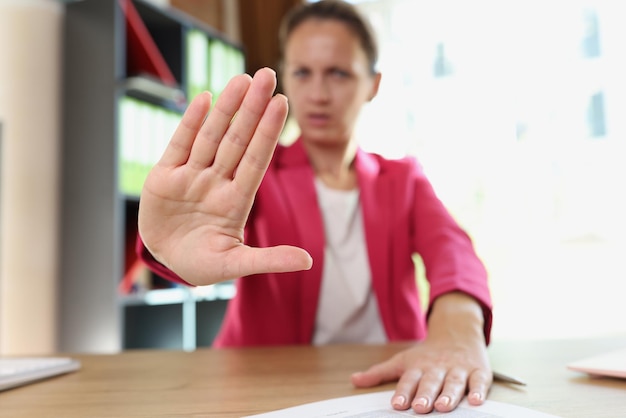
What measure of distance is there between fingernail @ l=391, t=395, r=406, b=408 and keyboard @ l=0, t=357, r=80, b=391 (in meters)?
0.51

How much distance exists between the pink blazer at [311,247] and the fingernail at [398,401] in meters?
0.58

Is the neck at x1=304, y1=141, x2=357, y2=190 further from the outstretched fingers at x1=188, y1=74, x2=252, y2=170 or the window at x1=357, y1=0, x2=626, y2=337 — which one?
the window at x1=357, y1=0, x2=626, y2=337

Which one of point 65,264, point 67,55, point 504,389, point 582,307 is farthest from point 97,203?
point 582,307

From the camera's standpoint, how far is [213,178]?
0.74m

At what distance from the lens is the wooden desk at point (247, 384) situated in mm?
659

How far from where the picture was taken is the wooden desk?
66 cm

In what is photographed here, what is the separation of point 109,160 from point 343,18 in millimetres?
1154

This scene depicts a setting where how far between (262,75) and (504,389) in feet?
1.57

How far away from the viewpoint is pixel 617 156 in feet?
8.79

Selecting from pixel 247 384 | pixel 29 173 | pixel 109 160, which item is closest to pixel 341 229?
pixel 247 384

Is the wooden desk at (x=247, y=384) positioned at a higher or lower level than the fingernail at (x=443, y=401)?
lower

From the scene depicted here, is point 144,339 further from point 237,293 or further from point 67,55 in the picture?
point 237,293

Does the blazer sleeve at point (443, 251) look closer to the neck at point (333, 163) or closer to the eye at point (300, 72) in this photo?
the neck at point (333, 163)

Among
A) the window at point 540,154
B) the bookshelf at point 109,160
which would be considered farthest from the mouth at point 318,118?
the window at point 540,154
